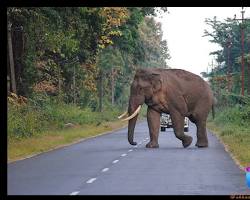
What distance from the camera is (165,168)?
2397cm

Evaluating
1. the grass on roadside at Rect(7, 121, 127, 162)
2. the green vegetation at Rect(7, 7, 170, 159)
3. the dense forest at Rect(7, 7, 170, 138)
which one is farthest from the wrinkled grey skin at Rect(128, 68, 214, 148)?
the dense forest at Rect(7, 7, 170, 138)

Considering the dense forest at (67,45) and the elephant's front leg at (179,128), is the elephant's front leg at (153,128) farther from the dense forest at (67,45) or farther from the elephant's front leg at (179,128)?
the dense forest at (67,45)

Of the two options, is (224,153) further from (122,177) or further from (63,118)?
(63,118)

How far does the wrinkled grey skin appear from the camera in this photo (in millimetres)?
35781

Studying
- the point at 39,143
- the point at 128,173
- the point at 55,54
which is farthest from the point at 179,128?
the point at 55,54

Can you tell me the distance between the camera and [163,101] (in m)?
36.2

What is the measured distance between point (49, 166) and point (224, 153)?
9.31 meters

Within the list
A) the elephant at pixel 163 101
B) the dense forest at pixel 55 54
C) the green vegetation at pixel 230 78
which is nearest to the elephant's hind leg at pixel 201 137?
the elephant at pixel 163 101

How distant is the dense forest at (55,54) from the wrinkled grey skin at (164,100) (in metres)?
5.31

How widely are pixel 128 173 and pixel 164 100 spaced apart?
1430 cm

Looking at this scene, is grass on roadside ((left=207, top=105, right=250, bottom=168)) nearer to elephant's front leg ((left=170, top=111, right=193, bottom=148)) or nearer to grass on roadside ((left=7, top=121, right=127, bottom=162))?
elephant's front leg ((left=170, top=111, right=193, bottom=148))

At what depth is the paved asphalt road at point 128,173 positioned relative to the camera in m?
17.8

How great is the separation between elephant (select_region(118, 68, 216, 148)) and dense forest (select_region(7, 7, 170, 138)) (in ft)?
17.1
